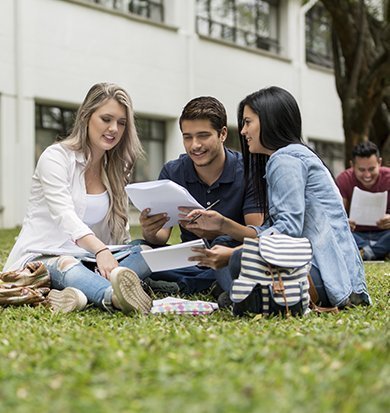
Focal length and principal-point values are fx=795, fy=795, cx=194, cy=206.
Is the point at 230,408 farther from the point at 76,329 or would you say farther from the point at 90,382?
the point at 76,329

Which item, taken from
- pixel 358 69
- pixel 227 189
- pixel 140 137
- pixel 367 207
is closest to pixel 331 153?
pixel 140 137

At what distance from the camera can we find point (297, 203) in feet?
12.0

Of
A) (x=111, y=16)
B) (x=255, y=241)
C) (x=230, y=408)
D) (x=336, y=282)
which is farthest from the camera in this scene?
(x=111, y=16)

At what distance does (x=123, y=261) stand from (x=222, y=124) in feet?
3.11

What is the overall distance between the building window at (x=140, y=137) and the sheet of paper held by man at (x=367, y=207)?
26.7ft

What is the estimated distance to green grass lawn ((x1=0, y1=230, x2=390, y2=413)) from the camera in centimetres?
199

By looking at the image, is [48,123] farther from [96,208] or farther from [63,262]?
[63,262]

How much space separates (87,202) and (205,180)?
70 cm

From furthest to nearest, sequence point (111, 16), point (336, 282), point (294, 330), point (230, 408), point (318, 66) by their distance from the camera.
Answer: point (318, 66)
point (111, 16)
point (336, 282)
point (294, 330)
point (230, 408)

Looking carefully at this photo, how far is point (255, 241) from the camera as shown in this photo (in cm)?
352

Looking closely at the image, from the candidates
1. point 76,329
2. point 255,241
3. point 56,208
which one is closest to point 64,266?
point 56,208

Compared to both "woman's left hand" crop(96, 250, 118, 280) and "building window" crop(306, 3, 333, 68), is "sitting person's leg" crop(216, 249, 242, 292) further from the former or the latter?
"building window" crop(306, 3, 333, 68)

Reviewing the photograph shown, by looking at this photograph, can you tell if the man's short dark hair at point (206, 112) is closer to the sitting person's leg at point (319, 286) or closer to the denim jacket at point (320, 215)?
the denim jacket at point (320, 215)

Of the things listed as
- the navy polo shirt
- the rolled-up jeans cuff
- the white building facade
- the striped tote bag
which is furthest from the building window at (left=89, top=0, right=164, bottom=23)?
the striped tote bag
